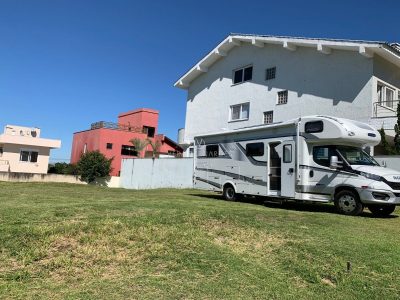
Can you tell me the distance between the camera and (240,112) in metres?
29.3

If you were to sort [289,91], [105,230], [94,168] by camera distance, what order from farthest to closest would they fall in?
1. [94,168]
2. [289,91]
3. [105,230]

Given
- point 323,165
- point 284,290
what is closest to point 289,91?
point 323,165

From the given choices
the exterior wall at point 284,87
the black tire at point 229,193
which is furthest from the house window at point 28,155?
the black tire at point 229,193

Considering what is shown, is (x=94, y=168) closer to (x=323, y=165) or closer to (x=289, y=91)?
(x=289, y=91)

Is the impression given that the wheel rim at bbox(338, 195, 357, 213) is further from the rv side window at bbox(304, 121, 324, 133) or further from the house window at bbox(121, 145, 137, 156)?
the house window at bbox(121, 145, 137, 156)

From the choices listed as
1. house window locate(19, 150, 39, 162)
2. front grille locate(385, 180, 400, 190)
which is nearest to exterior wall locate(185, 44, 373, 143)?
front grille locate(385, 180, 400, 190)

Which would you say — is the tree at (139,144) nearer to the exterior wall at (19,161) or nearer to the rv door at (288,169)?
the exterior wall at (19,161)

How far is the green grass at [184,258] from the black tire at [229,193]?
731cm

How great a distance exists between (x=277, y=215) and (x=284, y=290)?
5352 mm

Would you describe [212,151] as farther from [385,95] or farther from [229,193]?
[385,95]

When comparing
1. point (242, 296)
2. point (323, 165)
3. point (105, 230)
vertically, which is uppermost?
point (323, 165)

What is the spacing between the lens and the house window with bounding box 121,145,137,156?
53.3 meters

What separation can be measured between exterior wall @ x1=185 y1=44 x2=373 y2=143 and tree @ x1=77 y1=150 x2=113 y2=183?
15.4 metres

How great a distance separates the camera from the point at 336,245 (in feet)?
24.2
